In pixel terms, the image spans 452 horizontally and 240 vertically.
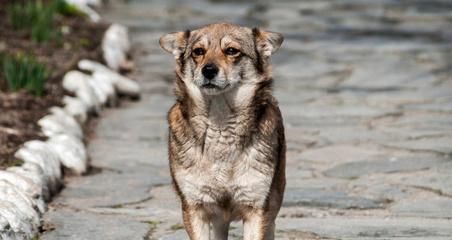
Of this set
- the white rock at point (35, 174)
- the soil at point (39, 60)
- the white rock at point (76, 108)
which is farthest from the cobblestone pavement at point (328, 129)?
the soil at point (39, 60)

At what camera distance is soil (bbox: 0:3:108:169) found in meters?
9.23

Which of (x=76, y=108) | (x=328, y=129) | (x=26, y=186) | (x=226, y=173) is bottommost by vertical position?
(x=328, y=129)

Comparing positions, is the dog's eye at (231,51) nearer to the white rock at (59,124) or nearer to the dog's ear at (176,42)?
the dog's ear at (176,42)

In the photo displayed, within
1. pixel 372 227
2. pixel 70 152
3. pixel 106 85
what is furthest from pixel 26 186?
pixel 106 85

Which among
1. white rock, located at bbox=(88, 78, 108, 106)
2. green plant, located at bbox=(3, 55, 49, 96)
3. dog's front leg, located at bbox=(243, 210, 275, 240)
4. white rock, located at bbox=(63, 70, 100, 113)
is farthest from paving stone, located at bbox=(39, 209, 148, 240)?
white rock, located at bbox=(88, 78, 108, 106)

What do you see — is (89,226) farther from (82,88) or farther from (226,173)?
(82,88)

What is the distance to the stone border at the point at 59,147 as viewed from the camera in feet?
23.3

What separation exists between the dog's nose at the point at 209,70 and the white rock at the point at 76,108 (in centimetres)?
432

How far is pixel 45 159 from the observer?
8539 mm

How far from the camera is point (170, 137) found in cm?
673

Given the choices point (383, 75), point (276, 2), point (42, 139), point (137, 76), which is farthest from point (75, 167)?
point (276, 2)

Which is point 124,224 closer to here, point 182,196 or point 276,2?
point 182,196

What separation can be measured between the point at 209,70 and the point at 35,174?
7.19 ft

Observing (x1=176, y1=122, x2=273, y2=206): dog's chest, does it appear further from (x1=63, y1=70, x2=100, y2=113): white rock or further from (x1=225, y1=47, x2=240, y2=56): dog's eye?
(x1=63, y1=70, x2=100, y2=113): white rock
